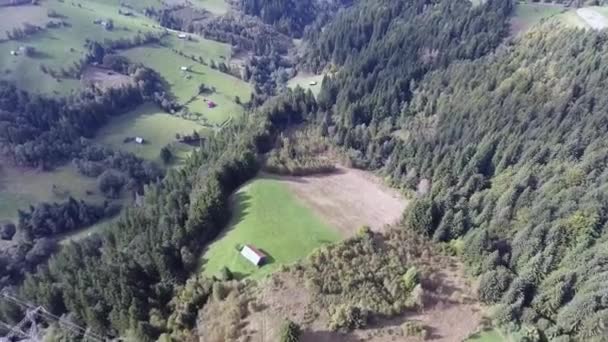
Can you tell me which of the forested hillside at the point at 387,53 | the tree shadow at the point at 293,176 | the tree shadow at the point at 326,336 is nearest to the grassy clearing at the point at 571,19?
the forested hillside at the point at 387,53

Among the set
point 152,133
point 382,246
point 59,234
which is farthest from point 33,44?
point 382,246

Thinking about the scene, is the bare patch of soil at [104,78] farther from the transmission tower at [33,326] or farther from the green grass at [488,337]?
the green grass at [488,337]

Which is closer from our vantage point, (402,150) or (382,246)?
(382,246)

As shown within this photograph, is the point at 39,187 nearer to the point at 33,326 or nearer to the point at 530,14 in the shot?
the point at 33,326

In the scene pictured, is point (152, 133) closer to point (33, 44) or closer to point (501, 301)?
point (33, 44)

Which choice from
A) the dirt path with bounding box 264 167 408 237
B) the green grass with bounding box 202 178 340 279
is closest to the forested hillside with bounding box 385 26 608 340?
the dirt path with bounding box 264 167 408 237
